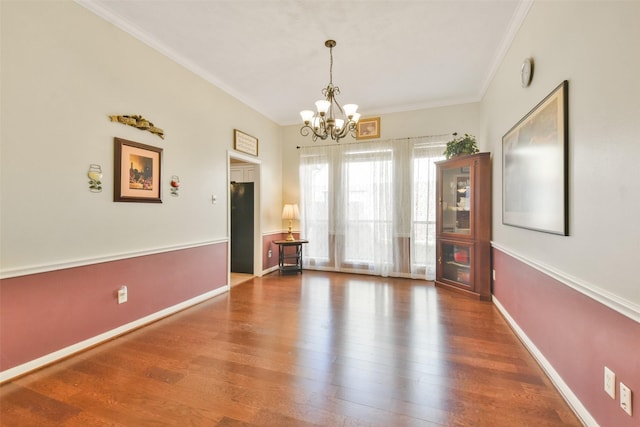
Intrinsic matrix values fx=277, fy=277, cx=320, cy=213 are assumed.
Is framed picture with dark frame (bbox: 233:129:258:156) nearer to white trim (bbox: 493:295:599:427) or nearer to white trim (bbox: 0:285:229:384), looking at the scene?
white trim (bbox: 0:285:229:384)

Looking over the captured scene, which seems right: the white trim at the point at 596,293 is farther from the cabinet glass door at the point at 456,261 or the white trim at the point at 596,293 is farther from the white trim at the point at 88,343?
the white trim at the point at 88,343

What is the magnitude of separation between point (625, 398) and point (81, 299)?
360 centimetres

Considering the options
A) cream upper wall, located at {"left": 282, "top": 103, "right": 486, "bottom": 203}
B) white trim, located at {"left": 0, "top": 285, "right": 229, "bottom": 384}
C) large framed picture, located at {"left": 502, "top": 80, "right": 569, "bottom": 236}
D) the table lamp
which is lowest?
white trim, located at {"left": 0, "top": 285, "right": 229, "bottom": 384}

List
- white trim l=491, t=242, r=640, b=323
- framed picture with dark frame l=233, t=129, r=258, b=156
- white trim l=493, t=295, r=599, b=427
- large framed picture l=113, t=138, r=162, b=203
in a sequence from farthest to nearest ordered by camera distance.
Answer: framed picture with dark frame l=233, t=129, r=258, b=156 → large framed picture l=113, t=138, r=162, b=203 → white trim l=493, t=295, r=599, b=427 → white trim l=491, t=242, r=640, b=323

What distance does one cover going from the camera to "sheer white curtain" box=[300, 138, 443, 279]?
4.62 metres

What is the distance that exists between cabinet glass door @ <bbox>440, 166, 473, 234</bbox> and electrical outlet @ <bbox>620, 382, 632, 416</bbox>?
2694 millimetres

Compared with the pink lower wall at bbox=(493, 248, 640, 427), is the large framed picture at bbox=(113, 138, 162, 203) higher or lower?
higher

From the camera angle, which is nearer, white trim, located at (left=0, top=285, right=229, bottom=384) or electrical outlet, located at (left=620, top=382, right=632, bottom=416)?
electrical outlet, located at (left=620, top=382, right=632, bottom=416)

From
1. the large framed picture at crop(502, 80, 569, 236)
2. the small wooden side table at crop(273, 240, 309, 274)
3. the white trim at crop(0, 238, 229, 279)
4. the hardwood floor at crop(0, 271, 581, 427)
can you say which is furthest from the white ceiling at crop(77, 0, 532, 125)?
the hardwood floor at crop(0, 271, 581, 427)

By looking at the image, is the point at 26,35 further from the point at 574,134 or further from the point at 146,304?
the point at 574,134

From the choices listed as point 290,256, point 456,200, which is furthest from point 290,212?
point 456,200

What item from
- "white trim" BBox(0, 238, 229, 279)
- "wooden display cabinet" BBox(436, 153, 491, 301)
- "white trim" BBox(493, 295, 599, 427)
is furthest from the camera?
"wooden display cabinet" BBox(436, 153, 491, 301)

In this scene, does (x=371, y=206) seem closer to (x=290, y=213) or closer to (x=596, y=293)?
(x=290, y=213)

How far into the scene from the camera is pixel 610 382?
4.47 ft
